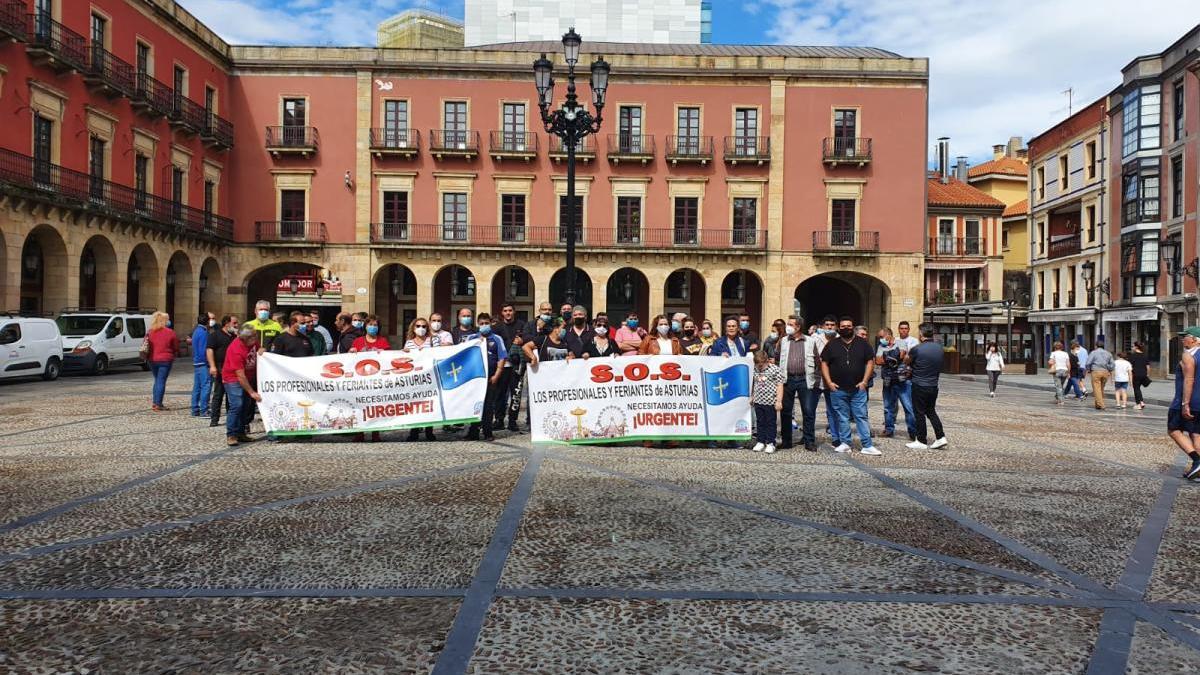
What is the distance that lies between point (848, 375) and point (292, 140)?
1184 inches

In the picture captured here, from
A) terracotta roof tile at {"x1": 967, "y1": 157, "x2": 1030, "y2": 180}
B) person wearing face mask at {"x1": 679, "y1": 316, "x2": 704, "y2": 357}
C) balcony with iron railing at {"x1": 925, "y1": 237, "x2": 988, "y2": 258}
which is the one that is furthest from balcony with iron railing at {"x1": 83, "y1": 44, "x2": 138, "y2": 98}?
terracotta roof tile at {"x1": 967, "y1": 157, "x2": 1030, "y2": 180}

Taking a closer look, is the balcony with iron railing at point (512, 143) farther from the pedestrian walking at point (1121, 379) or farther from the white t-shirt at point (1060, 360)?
the pedestrian walking at point (1121, 379)

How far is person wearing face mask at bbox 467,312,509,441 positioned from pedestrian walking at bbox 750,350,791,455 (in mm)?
3159

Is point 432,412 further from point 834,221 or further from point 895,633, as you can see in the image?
point 834,221

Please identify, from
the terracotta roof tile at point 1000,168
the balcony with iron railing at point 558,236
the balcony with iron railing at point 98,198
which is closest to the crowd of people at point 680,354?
the balcony with iron railing at point 98,198

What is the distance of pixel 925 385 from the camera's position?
376 inches

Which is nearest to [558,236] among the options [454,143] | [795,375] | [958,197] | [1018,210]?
[454,143]

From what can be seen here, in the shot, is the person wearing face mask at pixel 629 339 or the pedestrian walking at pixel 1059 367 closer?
the person wearing face mask at pixel 629 339

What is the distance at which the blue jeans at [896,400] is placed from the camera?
9.99 m

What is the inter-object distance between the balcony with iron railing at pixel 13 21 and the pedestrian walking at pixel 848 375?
23.8 metres

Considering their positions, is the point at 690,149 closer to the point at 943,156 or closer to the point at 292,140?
the point at 292,140

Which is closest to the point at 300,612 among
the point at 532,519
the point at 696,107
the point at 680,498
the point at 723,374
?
the point at 532,519

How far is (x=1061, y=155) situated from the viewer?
135 feet

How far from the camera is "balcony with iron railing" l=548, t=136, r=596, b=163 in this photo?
33.4m
